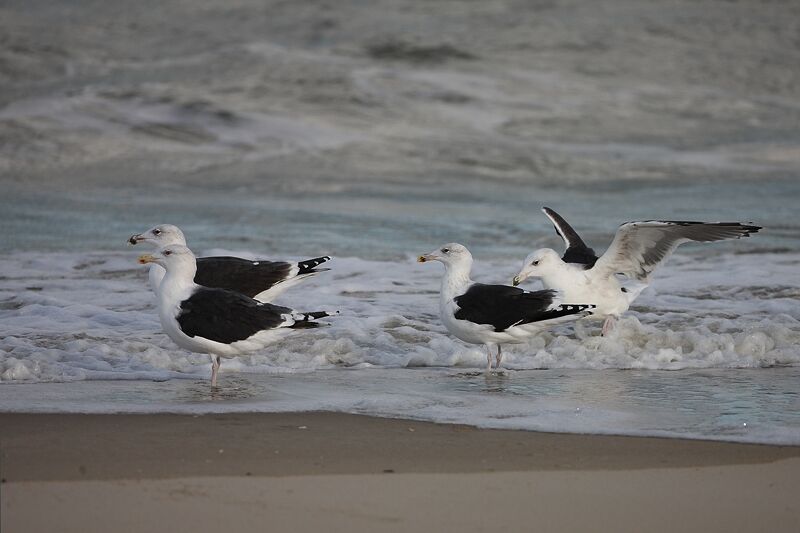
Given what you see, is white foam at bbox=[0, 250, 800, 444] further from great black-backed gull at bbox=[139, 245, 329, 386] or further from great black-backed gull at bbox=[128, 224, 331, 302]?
great black-backed gull at bbox=[128, 224, 331, 302]

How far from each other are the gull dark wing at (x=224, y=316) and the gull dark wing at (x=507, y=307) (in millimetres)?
1261

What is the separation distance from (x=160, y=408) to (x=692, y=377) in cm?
329

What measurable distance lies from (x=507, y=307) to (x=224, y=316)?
6.19 ft

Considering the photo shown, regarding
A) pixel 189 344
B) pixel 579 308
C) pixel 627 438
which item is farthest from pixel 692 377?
pixel 189 344

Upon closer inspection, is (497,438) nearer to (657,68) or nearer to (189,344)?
(189,344)

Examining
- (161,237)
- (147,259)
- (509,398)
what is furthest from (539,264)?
(147,259)

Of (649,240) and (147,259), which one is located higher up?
(649,240)

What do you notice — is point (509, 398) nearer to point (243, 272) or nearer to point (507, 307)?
point (507, 307)

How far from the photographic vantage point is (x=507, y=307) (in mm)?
7809

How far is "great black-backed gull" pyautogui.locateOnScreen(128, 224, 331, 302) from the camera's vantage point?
8.09m

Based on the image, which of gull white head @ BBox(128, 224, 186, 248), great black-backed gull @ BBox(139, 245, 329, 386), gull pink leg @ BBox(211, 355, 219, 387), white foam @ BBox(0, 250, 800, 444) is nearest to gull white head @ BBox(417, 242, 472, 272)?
white foam @ BBox(0, 250, 800, 444)

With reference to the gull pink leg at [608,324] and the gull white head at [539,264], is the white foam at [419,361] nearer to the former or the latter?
the gull pink leg at [608,324]

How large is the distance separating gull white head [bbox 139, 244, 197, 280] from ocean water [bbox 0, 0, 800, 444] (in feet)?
2.09

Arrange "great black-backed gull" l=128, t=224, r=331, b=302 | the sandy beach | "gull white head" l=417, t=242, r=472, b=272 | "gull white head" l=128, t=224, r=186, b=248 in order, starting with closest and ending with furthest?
the sandy beach → "great black-backed gull" l=128, t=224, r=331, b=302 → "gull white head" l=128, t=224, r=186, b=248 → "gull white head" l=417, t=242, r=472, b=272
